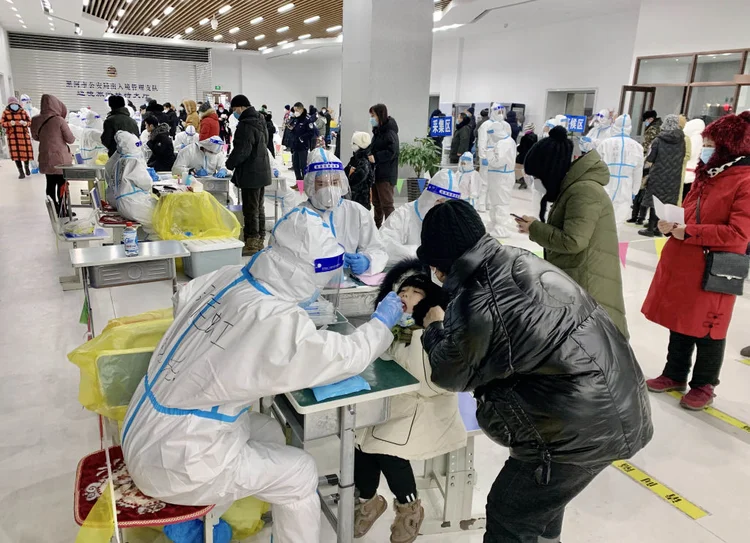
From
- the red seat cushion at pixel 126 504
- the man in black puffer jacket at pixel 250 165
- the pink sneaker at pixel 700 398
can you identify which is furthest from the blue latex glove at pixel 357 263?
the man in black puffer jacket at pixel 250 165

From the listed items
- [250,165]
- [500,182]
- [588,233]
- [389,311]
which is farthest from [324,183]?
[500,182]

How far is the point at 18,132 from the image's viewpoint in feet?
33.9

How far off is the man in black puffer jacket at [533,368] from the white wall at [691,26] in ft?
31.7

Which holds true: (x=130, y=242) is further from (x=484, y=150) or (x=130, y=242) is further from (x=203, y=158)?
(x=484, y=150)

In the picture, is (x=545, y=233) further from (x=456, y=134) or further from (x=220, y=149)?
(x=456, y=134)

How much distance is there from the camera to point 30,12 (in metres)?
13.2

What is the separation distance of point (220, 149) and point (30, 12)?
33.8 ft

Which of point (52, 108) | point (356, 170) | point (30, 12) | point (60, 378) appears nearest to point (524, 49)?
point (356, 170)

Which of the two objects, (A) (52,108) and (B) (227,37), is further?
(B) (227,37)

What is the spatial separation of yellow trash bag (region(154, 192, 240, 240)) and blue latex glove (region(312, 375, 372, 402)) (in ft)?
10.7

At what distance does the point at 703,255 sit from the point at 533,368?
2.02m

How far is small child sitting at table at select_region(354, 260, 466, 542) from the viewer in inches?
75.0

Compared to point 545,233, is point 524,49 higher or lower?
higher

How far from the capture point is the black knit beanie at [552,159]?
235 centimetres
